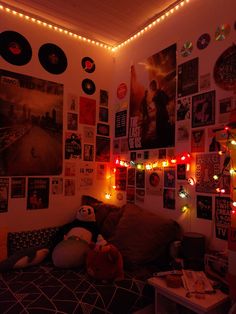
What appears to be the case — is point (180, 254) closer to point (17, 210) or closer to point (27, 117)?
point (17, 210)

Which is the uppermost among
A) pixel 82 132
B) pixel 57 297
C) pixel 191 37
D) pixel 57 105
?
pixel 191 37

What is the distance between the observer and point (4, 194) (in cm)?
239

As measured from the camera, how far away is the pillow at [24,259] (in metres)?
2.09

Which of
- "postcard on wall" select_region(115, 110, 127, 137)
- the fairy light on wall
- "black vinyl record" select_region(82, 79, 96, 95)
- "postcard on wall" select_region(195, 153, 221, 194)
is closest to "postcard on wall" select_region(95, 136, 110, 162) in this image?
"postcard on wall" select_region(115, 110, 127, 137)

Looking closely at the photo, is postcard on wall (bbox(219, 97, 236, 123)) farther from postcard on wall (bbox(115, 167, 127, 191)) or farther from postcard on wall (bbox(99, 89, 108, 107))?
postcard on wall (bbox(99, 89, 108, 107))

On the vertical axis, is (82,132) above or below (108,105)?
below

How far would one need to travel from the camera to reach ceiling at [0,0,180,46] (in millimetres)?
2424

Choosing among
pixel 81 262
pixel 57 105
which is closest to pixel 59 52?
pixel 57 105

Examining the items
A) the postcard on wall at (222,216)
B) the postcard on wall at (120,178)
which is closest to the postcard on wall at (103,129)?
the postcard on wall at (120,178)

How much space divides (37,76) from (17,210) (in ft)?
4.29

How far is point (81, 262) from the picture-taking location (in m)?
2.14

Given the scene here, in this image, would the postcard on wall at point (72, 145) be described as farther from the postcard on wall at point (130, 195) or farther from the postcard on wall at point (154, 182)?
the postcard on wall at point (154, 182)

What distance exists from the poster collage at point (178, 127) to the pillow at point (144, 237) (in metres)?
0.22

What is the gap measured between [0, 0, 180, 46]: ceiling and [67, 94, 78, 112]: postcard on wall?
717mm
